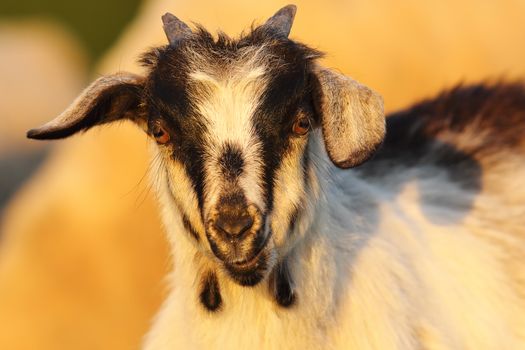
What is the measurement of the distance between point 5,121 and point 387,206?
10722 mm

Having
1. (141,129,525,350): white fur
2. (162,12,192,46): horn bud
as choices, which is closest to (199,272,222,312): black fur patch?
(141,129,525,350): white fur

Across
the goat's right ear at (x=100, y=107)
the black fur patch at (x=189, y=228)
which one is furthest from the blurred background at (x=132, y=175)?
the black fur patch at (x=189, y=228)

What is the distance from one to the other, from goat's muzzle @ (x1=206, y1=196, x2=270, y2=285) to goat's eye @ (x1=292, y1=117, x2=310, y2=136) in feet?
1.15

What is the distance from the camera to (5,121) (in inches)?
583

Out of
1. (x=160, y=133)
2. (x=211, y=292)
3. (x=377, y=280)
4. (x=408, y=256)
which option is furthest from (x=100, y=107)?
(x=408, y=256)

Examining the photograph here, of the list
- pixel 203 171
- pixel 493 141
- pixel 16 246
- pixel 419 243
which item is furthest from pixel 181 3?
pixel 203 171

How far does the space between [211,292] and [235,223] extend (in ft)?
1.86

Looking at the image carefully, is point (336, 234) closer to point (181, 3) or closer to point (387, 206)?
point (387, 206)

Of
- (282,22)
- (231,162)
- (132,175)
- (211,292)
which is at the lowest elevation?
(132,175)

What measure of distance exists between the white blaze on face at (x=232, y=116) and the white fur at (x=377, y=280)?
1.11 ft

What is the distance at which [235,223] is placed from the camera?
12.3ft

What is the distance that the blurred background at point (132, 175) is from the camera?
30.5 feet

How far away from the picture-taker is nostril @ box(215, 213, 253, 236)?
376cm

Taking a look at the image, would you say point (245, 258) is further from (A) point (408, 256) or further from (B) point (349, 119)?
(A) point (408, 256)
